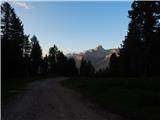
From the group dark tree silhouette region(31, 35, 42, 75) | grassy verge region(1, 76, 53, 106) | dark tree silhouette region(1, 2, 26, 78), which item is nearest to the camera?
grassy verge region(1, 76, 53, 106)

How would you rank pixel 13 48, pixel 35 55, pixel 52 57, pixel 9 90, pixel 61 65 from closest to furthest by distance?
1. pixel 9 90
2. pixel 13 48
3. pixel 35 55
4. pixel 61 65
5. pixel 52 57

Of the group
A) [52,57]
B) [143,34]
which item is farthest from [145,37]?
[52,57]

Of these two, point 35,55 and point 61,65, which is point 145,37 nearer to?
point 35,55

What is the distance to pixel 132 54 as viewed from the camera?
138 ft

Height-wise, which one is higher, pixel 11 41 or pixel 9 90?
pixel 11 41

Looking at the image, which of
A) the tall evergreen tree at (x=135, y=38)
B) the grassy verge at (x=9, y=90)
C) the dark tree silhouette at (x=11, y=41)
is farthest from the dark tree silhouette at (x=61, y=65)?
the tall evergreen tree at (x=135, y=38)

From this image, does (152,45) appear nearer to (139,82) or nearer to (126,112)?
(139,82)

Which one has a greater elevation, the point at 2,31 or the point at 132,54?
the point at 2,31

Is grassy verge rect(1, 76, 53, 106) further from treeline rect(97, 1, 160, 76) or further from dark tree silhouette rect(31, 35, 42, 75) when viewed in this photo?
dark tree silhouette rect(31, 35, 42, 75)

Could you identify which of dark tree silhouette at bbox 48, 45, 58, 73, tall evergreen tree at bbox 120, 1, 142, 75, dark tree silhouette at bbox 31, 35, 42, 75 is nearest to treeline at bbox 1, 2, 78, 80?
dark tree silhouette at bbox 31, 35, 42, 75

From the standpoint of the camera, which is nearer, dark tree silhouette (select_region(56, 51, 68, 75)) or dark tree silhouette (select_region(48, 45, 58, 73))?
dark tree silhouette (select_region(56, 51, 68, 75))

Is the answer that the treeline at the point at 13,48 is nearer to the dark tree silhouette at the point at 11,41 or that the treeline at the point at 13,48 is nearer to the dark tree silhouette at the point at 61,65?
the dark tree silhouette at the point at 11,41

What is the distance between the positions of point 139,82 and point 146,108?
10.5 meters

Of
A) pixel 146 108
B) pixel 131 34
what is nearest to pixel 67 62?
pixel 131 34
